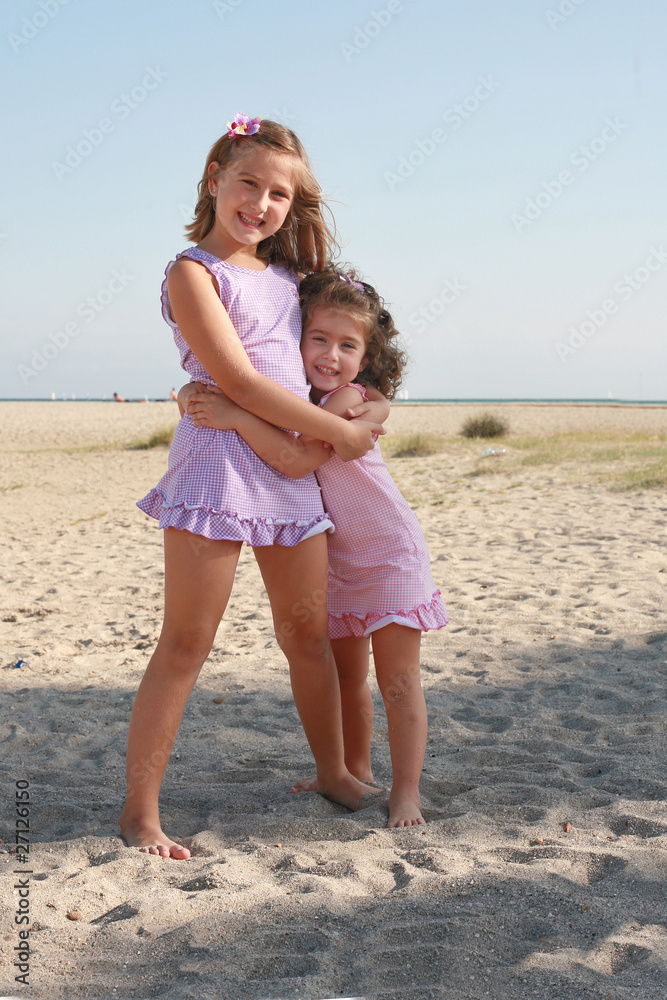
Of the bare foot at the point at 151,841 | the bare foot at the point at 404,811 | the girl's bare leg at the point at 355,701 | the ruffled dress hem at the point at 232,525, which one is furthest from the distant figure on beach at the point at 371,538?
the bare foot at the point at 151,841

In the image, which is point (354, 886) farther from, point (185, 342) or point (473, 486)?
point (473, 486)

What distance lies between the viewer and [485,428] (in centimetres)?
1762

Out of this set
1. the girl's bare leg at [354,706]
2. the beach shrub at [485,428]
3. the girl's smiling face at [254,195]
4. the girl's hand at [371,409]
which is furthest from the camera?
the beach shrub at [485,428]

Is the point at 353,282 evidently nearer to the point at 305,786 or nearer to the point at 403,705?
the point at 403,705

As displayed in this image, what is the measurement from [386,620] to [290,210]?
1280mm

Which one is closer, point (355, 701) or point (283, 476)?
point (283, 476)

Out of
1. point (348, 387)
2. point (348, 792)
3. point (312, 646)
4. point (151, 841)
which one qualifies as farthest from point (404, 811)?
point (348, 387)

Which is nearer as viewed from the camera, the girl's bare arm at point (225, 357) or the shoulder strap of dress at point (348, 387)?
the girl's bare arm at point (225, 357)

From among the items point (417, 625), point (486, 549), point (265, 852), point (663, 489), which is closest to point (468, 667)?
point (417, 625)

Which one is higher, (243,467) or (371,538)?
(243,467)

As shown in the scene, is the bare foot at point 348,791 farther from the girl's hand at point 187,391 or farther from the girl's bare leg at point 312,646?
the girl's hand at point 187,391

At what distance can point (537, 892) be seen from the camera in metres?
1.93

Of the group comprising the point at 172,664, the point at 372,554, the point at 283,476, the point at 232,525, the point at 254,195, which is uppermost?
the point at 254,195

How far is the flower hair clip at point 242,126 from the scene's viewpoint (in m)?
2.35
